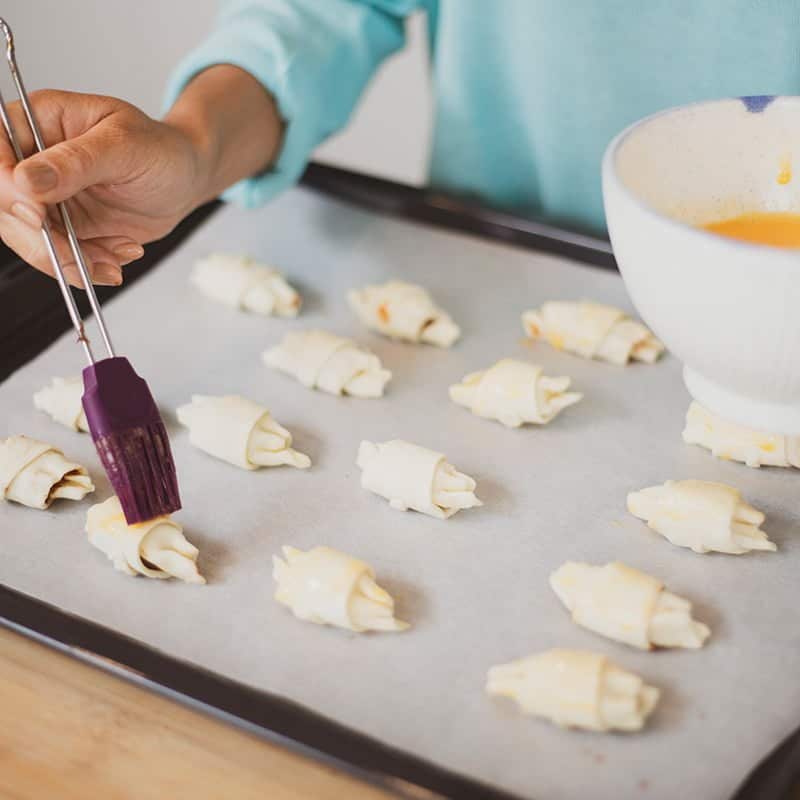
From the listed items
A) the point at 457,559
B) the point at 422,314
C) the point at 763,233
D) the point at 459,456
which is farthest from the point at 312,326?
the point at 763,233

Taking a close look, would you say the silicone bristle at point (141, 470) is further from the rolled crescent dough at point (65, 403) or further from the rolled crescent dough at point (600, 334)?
the rolled crescent dough at point (600, 334)

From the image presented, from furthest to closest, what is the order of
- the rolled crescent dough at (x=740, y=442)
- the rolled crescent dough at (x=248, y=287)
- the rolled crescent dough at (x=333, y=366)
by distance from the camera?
the rolled crescent dough at (x=248, y=287)
the rolled crescent dough at (x=333, y=366)
the rolled crescent dough at (x=740, y=442)

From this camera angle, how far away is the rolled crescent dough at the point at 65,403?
917mm

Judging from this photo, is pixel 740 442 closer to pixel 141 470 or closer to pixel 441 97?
pixel 141 470

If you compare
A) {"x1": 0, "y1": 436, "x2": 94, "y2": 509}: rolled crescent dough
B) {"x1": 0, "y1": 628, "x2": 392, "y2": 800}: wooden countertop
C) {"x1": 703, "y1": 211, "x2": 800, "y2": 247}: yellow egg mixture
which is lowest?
{"x1": 0, "y1": 628, "x2": 392, "y2": 800}: wooden countertop

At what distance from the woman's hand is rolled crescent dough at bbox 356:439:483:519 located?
0.29 meters

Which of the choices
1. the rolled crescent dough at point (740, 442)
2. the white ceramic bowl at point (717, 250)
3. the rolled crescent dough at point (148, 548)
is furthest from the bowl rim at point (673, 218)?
the rolled crescent dough at point (148, 548)

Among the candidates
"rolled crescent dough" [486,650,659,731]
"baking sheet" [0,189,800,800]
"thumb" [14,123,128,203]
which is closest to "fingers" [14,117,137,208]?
"thumb" [14,123,128,203]

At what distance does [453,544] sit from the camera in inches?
31.6

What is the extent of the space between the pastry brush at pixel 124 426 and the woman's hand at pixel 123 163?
0.04m

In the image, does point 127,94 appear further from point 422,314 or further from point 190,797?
point 190,797

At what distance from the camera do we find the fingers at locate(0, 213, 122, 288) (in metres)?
0.85

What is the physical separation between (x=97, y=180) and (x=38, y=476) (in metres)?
0.24

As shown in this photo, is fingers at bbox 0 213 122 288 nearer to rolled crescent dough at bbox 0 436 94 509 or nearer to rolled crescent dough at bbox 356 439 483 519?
rolled crescent dough at bbox 0 436 94 509
